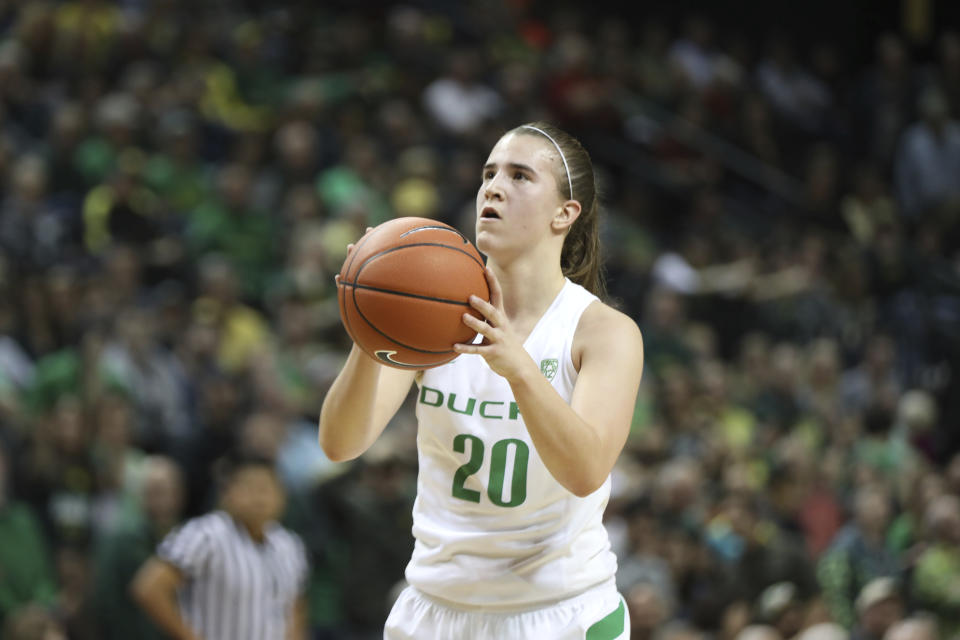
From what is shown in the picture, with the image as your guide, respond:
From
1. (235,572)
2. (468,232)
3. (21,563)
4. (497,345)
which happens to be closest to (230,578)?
(235,572)

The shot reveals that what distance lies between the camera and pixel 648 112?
478 inches

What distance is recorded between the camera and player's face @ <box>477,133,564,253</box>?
3.05m

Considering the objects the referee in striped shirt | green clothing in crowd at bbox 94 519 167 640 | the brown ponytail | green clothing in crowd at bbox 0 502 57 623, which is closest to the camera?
the brown ponytail

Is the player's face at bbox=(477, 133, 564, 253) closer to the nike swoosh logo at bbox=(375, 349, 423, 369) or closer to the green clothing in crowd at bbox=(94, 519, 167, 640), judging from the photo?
the nike swoosh logo at bbox=(375, 349, 423, 369)

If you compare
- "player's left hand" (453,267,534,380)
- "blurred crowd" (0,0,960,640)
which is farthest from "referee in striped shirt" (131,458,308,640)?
"player's left hand" (453,267,534,380)

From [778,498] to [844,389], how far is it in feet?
6.49

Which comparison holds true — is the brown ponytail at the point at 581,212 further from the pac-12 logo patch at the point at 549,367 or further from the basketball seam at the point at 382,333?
the basketball seam at the point at 382,333

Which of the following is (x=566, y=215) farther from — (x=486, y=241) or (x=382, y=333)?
(x=382, y=333)

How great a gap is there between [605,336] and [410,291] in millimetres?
507

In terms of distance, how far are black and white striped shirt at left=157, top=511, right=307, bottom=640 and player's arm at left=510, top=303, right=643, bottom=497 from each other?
276cm

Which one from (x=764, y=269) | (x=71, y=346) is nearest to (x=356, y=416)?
(x=71, y=346)

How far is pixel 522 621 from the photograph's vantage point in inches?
117

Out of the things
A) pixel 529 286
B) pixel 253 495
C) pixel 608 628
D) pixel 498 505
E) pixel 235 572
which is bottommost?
pixel 235 572

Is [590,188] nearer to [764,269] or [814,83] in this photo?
[764,269]
